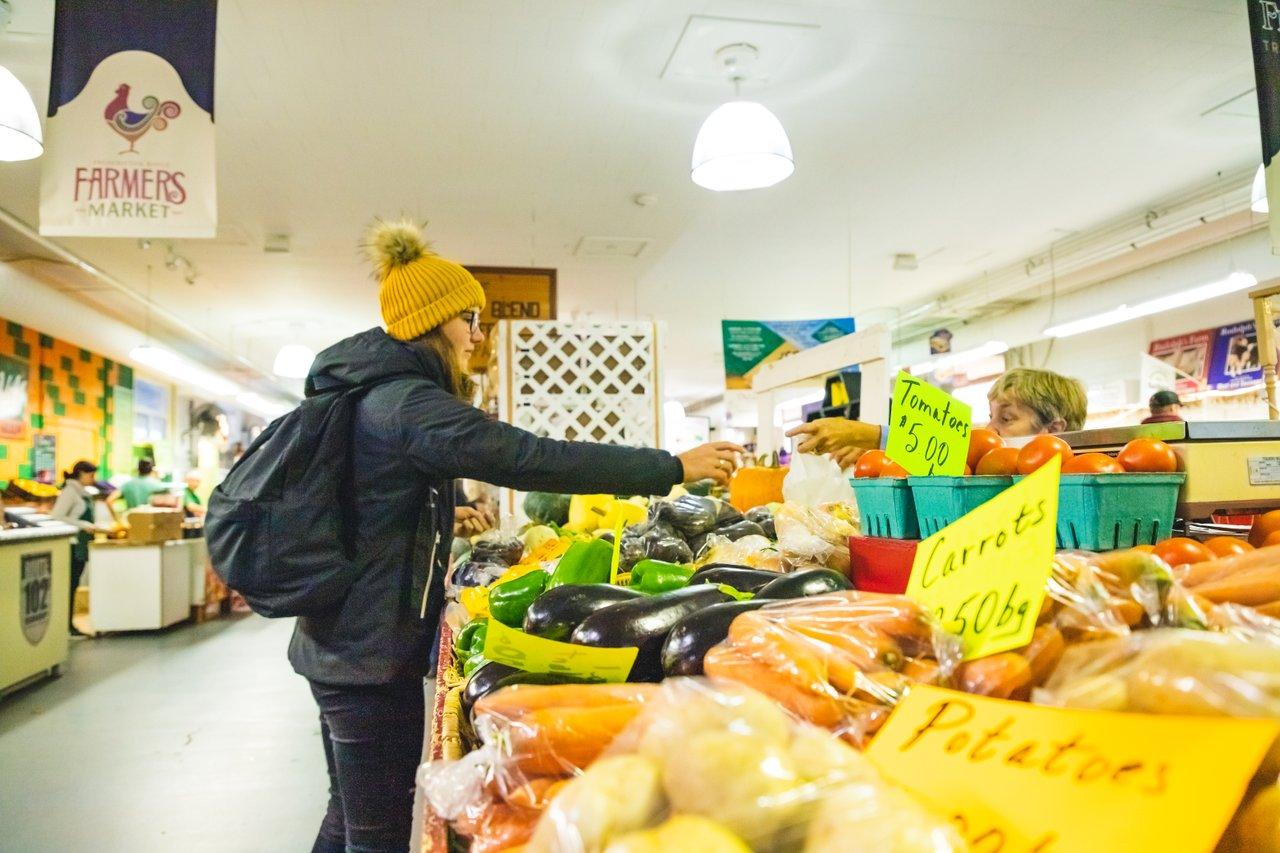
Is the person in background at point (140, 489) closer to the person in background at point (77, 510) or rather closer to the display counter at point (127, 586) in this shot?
the person in background at point (77, 510)

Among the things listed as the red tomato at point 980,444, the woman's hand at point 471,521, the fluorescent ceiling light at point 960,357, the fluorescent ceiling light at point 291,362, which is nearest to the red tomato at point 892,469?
the red tomato at point 980,444

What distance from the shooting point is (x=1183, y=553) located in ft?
3.16

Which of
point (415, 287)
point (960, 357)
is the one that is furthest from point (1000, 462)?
point (960, 357)

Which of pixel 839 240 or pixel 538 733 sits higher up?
pixel 839 240

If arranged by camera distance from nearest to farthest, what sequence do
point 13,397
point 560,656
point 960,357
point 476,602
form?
1. point 560,656
2. point 476,602
3. point 13,397
4. point 960,357

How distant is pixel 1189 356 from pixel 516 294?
7.49 metres

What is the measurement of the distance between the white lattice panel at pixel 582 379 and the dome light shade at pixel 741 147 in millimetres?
1069

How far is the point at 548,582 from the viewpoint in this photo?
66.5 inches

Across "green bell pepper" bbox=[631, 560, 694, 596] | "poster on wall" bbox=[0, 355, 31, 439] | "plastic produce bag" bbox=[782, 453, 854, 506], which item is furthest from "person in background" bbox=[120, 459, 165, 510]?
"green bell pepper" bbox=[631, 560, 694, 596]

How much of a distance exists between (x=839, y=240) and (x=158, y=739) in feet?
22.2

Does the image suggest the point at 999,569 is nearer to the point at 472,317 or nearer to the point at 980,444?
the point at 980,444

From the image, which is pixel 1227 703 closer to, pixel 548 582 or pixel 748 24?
pixel 548 582

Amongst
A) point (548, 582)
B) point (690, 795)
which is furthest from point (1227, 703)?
point (548, 582)

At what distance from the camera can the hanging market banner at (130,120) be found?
2.92 m
